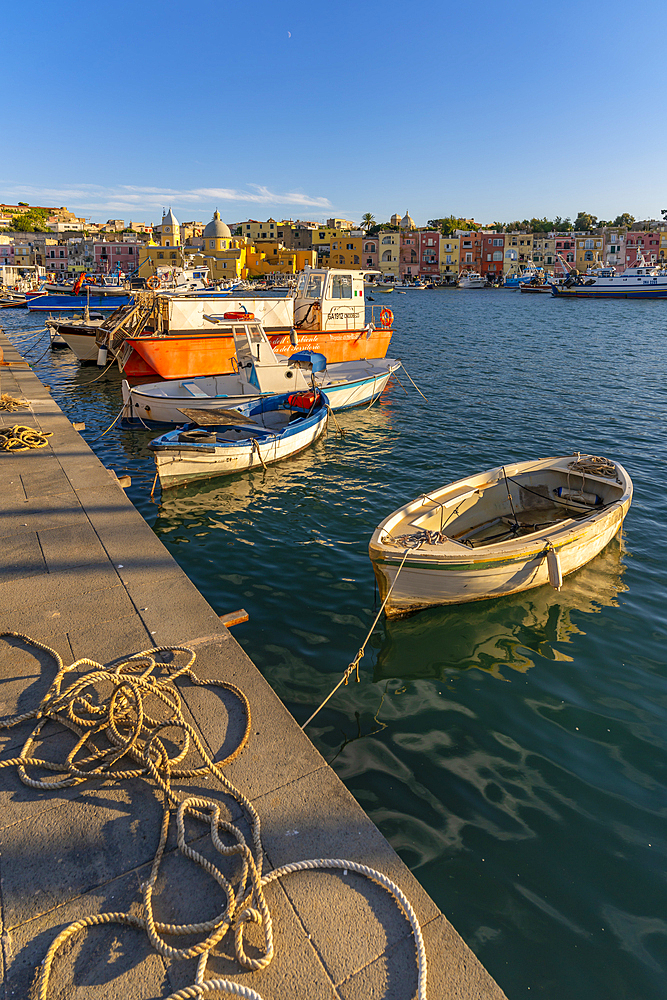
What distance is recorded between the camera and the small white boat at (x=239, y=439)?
37.0 ft

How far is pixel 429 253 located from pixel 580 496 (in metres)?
129

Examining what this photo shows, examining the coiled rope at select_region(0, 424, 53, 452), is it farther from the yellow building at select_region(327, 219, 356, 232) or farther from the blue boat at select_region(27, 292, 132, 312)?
the yellow building at select_region(327, 219, 356, 232)

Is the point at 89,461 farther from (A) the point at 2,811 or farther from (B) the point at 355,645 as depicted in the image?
(A) the point at 2,811

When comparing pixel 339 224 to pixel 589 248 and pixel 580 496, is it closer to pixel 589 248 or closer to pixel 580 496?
pixel 589 248

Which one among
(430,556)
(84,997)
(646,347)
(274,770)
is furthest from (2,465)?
(646,347)

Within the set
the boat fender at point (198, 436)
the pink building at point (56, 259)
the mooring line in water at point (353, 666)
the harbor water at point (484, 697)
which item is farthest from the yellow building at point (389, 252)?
the mooring line in water at point (353, 666)

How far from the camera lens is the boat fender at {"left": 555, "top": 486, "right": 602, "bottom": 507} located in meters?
9.32

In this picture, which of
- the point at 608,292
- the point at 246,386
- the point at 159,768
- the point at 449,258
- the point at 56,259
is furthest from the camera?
the point at 449,258

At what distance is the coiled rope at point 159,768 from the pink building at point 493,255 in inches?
5267

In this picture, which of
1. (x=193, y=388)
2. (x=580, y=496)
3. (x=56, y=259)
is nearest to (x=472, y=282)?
(x=56, y=259)

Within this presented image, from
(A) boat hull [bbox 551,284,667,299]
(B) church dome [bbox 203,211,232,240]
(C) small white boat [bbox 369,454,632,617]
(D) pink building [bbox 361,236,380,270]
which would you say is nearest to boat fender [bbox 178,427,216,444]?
(C) small white boat [bbox 369,454,632,617]

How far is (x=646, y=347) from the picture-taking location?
35.0 meters

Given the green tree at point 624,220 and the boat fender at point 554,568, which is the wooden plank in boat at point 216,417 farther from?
the green tree at point 624,220

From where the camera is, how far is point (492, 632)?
7.13 metres
